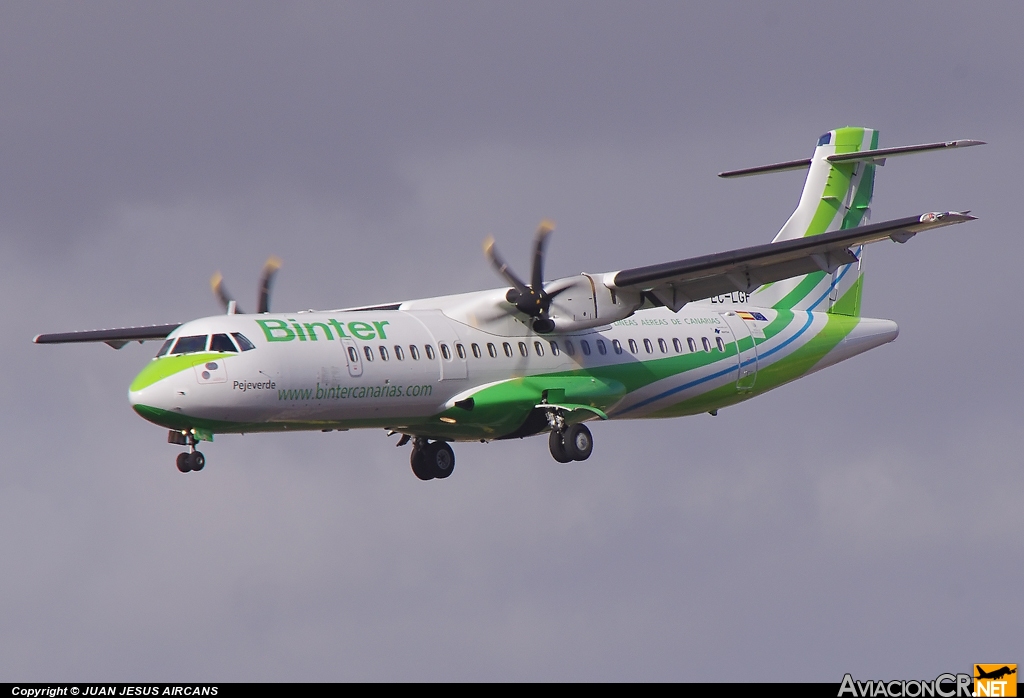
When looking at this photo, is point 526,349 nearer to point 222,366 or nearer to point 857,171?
point 222,366

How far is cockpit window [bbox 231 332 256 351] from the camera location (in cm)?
2789

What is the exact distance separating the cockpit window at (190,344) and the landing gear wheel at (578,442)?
760cm

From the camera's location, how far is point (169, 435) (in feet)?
91.2

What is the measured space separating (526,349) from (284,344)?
5.48 meters

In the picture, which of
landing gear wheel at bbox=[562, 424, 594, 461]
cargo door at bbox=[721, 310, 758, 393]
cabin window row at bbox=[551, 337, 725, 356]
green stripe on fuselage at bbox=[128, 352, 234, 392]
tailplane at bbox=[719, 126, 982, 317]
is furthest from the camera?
tailplane at bbox=[719, 126, 982, 317]

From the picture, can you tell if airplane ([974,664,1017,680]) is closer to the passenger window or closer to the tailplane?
the passenger window

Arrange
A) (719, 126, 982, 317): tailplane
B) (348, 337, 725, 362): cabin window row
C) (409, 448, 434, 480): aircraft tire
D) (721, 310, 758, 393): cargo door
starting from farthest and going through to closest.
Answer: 1. (719, 126, 982, 317): tailplane
2. (721, 310, 758, 393): cargo door
3. (409, 448, 434, 480): aircraft tire
4. (348, 337, 725, 362): cabin window row

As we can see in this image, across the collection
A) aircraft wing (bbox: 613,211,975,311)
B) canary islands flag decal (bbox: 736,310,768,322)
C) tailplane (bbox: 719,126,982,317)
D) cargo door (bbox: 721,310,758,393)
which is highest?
tailplane (bbox: 719,126,982,317)

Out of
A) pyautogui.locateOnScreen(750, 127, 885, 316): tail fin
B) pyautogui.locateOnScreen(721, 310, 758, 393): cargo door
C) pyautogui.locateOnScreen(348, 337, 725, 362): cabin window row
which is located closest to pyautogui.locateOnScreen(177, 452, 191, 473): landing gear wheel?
pyautogui.locateOnScreen(348, 337, 725, 362): cabin window row

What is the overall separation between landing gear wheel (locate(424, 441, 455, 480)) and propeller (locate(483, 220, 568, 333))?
11.6 ft

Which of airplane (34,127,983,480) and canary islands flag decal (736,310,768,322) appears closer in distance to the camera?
airplane (34,127,983,480)

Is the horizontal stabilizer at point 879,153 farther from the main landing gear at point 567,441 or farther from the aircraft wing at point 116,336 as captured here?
the aircraft wing at point 116,336

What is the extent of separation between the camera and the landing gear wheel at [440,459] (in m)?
33.5

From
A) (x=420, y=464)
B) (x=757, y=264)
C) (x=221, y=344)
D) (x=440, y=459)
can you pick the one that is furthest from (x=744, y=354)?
(x=221, y=344)
